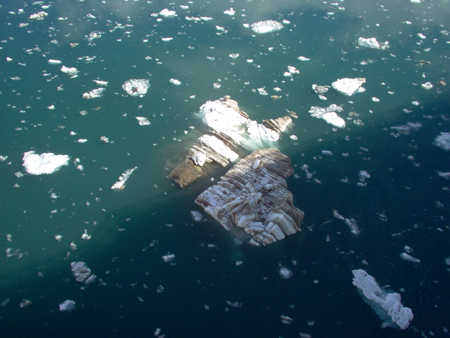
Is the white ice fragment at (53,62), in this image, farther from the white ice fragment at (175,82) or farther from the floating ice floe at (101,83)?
the white ice fragment at (175,82)

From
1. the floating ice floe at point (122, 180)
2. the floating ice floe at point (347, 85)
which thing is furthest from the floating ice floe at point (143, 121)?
the floating ice floe at point (347, 85)

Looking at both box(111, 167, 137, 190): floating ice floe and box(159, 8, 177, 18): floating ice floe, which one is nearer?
box(111, 167, 137, 190): floating ice floe

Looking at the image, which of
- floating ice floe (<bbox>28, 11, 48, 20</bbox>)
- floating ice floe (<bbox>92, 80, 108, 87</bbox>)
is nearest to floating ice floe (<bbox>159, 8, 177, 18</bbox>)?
floating ice floe (<bbox>28, 11, 48, 20</bbox>)

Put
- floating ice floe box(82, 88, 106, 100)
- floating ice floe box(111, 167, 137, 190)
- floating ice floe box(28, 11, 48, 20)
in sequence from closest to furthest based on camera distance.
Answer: floating ice floe box(111, 167, 137, 190) < floating ice floe box(82, 88, 106, 100) < floating ice floe box(28, 11, 48, 20)

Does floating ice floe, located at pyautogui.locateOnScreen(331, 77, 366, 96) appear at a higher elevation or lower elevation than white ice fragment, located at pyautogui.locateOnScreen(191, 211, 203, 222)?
higher

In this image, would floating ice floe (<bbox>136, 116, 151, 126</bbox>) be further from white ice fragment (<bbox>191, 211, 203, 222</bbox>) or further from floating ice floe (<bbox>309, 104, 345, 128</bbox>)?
floating ice floe (<bbox>309, 104, 345, 128</bbox>)

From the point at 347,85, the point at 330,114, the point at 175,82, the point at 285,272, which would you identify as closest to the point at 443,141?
the point at 330,114

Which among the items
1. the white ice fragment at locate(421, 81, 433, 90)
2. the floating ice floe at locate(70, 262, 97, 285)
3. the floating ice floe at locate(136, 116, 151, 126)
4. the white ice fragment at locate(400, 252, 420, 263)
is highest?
the white ice fragment at locate(421, 81, 433, 90)

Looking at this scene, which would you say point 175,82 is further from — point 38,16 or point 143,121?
point 38,16
